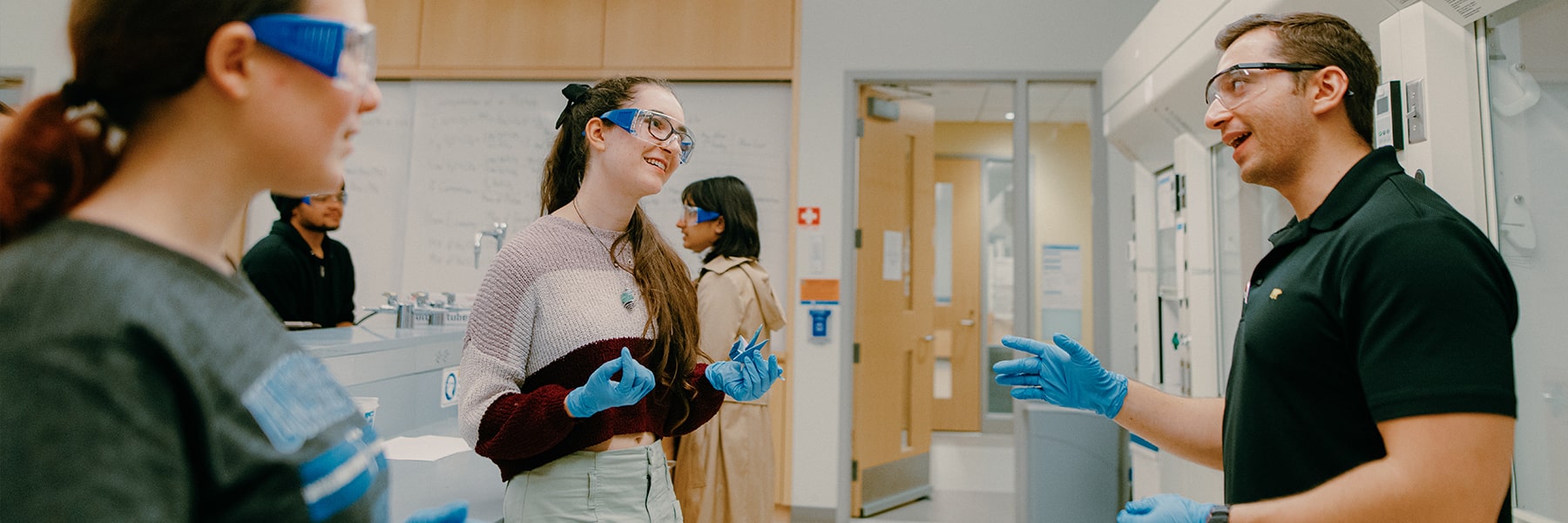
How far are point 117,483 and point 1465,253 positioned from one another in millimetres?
1203

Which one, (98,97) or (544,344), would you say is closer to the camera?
(98,97)

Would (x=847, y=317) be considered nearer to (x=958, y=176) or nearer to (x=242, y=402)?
(x=958, y=176)

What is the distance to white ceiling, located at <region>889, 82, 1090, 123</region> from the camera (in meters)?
4.61

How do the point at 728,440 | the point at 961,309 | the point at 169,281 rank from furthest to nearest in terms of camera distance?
the point at 961,309 < the point at 728,440 < the point at 169,281

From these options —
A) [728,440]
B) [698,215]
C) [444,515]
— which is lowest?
[728,440]

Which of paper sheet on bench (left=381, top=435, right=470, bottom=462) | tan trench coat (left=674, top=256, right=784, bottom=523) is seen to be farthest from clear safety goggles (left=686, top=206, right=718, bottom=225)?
paper sheet on bench (left=381, top=435, right=470, bottom=462)

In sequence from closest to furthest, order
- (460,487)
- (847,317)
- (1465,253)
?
(1465,253)
(460,487)
(847,317)

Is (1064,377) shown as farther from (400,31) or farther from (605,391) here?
(400,31)

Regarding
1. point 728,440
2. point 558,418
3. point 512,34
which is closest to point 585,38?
point 512,34

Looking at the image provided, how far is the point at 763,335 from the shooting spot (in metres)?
2.81

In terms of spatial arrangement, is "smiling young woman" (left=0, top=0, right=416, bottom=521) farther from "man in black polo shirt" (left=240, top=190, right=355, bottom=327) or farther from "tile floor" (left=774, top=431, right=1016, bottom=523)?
"tile floor" (left=774, top=431, right=1016, bottom=523)

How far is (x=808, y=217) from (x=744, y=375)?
7.53 feet

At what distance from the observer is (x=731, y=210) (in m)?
2.53

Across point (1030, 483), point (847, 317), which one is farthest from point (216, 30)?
point (847, 317)
